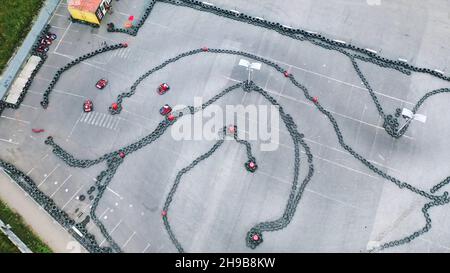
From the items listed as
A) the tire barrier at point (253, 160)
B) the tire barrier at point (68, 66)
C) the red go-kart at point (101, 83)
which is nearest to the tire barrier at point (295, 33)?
the tire barrier at point (253, 160)

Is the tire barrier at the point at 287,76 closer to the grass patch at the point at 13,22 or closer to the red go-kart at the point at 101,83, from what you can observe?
the red go-kart at the point at 101,83

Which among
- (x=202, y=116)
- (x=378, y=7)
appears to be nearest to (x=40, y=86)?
(x=202, y=116)

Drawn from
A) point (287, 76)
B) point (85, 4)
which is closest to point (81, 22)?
point (85, 4)

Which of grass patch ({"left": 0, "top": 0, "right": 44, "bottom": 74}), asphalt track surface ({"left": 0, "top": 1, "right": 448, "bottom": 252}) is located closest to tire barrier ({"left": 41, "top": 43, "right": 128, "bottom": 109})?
asphalt track surface ({"left": 0, "top": 1, "right": 448, "bottom": 252})

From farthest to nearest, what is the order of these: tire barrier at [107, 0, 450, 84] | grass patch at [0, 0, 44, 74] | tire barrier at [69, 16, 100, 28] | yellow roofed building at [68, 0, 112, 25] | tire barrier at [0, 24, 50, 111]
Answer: tire barrier at [69, 16, 100, 28] → grass patch at [0, 0, 44, 74] → yellow roofed building at [68, 0, 112, 25] → tire barrier at [107, 0, 450, 84] → tire barrier at [0, 24, 50, 111]

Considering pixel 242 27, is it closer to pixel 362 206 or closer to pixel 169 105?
pixel 169 105

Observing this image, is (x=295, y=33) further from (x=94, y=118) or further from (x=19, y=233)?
(x=19, y=233)

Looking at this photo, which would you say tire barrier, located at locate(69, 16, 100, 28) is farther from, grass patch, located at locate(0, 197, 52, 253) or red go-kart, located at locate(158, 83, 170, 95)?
grass patch, located at locate(0, 197, 52, 253)

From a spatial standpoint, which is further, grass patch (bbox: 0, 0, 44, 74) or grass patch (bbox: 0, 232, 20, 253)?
grass patch (bbox: 0, 0, 44, 74)
